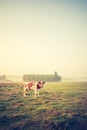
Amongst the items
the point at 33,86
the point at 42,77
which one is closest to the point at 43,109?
the point at 33,86

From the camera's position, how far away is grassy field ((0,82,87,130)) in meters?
13.3

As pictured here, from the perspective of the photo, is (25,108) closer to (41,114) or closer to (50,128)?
(41,114)

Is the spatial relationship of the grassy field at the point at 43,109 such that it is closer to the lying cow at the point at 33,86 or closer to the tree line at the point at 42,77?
the lying cow at the point at 33,86

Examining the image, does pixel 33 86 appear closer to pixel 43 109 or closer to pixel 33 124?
pixel 43 109

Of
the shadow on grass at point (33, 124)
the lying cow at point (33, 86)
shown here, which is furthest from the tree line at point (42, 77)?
the shadow on grass at point (33, 124)

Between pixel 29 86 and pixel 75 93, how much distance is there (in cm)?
374

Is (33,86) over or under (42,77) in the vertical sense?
under

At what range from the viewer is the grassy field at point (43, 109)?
1326 centimetres

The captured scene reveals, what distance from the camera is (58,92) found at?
57.5ft

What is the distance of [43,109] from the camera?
47.6ft

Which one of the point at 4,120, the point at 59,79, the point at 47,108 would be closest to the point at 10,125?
the point at 4,120

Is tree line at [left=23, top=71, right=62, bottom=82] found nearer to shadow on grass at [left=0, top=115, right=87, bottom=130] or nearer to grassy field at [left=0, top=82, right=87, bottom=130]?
grassy field at [left=0, top=82, right=87, bottom=130]

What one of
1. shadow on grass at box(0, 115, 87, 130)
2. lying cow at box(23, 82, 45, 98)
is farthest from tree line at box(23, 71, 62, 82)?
shadow on grass at box(0, 115, 87, 130)

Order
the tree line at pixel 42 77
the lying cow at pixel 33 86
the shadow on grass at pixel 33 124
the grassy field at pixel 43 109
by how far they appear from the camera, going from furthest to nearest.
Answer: the tree line at pixel 42 77, the lying cow at pixel 33 86, the grassy field at pixel 43 109, the shadow on grass at pixel 33 124
